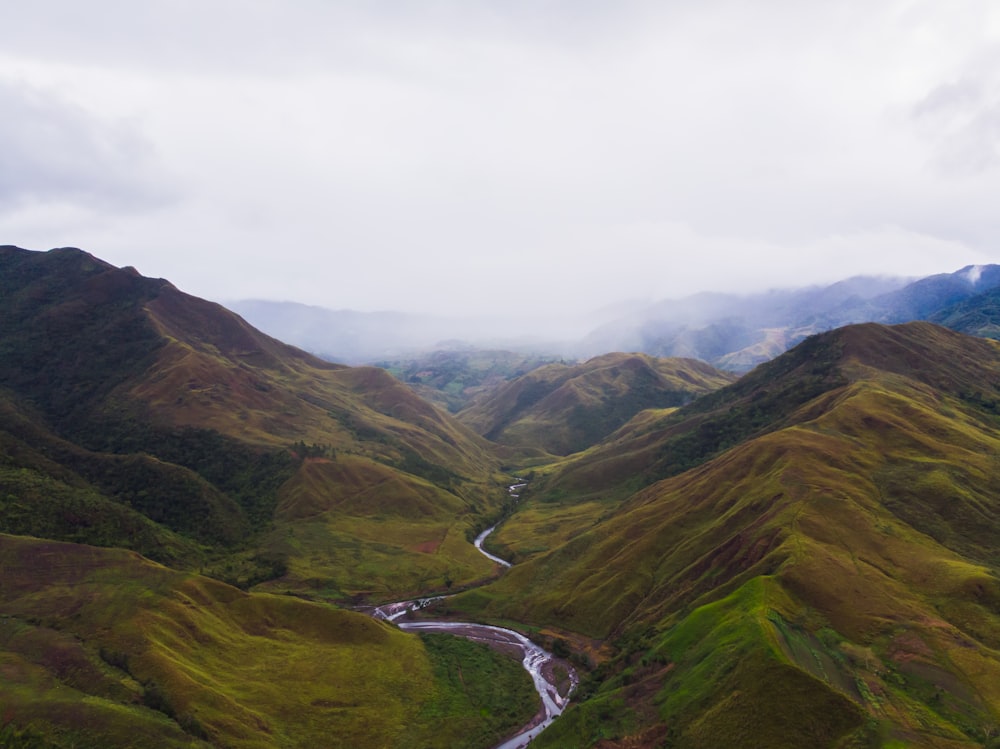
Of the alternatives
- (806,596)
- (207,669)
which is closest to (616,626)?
(806,596)

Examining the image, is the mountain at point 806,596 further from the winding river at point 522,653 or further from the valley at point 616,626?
the winding river at point 522,653

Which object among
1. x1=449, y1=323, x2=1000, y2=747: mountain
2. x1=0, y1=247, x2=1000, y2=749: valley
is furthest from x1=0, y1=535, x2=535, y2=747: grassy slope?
x1=449, y1=323, x2=1000, y2=747: mountain

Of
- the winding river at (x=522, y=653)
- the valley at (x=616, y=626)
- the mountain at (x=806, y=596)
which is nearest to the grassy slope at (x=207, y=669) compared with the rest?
the valley at (x=616, y=626)

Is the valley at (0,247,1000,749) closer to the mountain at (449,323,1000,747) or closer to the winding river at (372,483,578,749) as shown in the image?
the mountain at (449,323,1000,747)

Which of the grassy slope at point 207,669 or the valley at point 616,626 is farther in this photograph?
the grassy slope at point 207,669

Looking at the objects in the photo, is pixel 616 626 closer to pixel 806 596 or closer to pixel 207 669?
pixel 806 596

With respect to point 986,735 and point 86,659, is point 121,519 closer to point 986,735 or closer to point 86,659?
point 86,659
